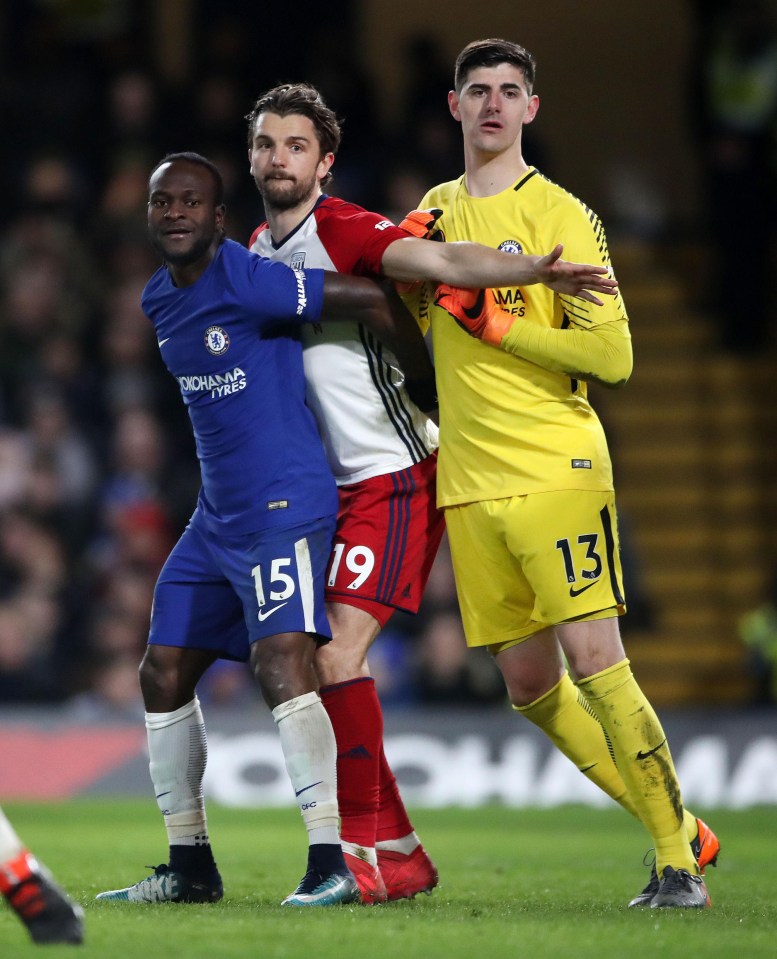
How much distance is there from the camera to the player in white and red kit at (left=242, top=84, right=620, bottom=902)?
5434 millimetres

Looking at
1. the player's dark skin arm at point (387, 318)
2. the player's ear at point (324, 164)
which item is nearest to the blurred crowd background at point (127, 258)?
the player's dark skin arm at point (387, 318)

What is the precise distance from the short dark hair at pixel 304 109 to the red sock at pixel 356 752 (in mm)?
1751

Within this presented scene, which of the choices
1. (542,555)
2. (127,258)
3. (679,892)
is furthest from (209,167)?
(127,258)

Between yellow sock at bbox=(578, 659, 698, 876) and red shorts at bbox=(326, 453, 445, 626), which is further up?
red shorts at bbox=(326, 453, 445, 626)

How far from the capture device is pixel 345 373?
5.54 m

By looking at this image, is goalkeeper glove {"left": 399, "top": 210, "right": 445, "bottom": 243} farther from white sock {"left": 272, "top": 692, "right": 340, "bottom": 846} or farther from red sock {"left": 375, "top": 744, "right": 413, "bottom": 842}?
red sock {"left": 375, "top": 744, "right": 413, "bottom": 842}

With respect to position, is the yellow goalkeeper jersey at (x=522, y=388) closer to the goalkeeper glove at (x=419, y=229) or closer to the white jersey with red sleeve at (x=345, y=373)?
the goalkeeper glove at (x=419, y=229)

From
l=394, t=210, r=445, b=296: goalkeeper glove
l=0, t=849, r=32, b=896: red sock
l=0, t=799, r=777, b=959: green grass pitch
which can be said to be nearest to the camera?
l=0, t=849, r=32, b=896: red sock

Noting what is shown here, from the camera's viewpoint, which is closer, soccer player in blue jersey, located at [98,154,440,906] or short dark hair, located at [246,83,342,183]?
soccer player in blue jersey, located at [98,154,440,906]

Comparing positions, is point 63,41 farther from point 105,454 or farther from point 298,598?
point 298,598

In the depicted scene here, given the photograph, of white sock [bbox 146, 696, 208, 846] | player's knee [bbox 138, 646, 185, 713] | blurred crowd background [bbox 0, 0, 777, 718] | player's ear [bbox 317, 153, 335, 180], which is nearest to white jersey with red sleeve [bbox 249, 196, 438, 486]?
player's ear [bbox 317, 153, 335, 180]

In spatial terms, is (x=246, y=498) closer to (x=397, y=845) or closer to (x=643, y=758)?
(x=397, y=845)

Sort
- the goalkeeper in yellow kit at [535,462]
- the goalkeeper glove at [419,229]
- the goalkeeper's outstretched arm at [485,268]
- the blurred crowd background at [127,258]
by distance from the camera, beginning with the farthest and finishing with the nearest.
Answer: the blurred crowd background at [127,258]
the goalkeeper glove at [419,229]
the goalkeeper in yellow kit at [535,462]
the goalkeeper's outstretched arm at [485,268]

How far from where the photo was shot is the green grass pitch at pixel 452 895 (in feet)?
13.7
